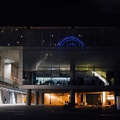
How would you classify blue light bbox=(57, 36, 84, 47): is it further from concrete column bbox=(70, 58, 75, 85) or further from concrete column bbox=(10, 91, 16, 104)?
concrete column bbox=(10, 91, 16, 104)

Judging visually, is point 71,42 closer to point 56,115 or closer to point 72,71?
point 72,71

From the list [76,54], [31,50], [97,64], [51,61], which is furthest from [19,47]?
[97,64]

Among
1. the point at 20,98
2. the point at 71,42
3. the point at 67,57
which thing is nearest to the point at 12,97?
the point at 20,98

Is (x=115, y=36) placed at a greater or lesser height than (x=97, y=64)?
greater

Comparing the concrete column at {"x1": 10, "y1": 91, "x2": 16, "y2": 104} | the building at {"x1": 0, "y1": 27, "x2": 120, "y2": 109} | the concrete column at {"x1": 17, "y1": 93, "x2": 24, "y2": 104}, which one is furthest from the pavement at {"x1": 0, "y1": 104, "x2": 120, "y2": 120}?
the concrete column at {"x1": 17, "y1": 93, "x2": 24, "y2": 104}

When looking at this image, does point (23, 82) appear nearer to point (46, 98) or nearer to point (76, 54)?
point (76, 54)

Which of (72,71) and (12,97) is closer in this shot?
(72,71)

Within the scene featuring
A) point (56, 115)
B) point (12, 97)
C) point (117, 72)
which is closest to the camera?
point (56, 115)

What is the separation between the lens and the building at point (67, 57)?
5950cm

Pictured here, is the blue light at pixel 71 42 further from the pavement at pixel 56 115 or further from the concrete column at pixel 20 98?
the concrete column at pixel 20 98

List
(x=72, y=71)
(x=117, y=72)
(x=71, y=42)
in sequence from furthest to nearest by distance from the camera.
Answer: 1. (x=71, y=42)
2. (x=72, y=71)
3. (x=117, y=72)

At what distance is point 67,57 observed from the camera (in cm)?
6047

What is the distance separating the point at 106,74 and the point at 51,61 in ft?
33.6

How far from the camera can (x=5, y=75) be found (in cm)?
9219
